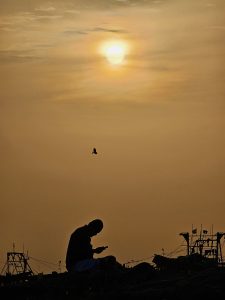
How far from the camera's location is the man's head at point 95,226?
74.5 feet

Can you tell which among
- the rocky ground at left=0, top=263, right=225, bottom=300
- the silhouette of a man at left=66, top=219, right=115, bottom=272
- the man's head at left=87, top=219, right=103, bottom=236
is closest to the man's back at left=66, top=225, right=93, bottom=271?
the silhouette of a man at left=66, top=219, right=115, bottom=272

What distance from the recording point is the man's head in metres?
22.7

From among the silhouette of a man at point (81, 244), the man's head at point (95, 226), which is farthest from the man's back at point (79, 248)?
the man's head at point (95, 226)

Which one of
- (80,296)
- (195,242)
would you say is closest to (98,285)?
(80,296)

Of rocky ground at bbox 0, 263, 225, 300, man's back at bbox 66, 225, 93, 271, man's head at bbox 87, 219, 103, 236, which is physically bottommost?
rocky ground at bbox 0, 263, 225, 300

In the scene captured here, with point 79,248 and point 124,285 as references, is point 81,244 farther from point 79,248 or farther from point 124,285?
point 124,285

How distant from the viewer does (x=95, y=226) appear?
22797mm

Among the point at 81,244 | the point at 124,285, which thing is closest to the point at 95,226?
the point at 81,244

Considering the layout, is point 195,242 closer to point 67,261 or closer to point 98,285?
point 67,261

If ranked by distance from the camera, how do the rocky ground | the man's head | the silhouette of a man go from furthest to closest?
the man's head < the silhouette of a man < the rocky ground

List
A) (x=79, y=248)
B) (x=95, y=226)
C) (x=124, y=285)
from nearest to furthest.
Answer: (x=124, y=285) → (x=79, y=248) → (x=95, y=226)

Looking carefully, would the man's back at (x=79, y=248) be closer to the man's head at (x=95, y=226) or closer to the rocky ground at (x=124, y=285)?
the man's head at (x=95, y=226)

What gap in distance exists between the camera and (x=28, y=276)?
868 inches

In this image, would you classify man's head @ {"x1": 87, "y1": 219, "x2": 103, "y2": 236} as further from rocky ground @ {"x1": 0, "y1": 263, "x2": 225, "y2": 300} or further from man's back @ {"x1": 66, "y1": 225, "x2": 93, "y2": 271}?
rocky ground @ {"x1": 0, "y1": 263, "x2": 225, "y2": 300}
